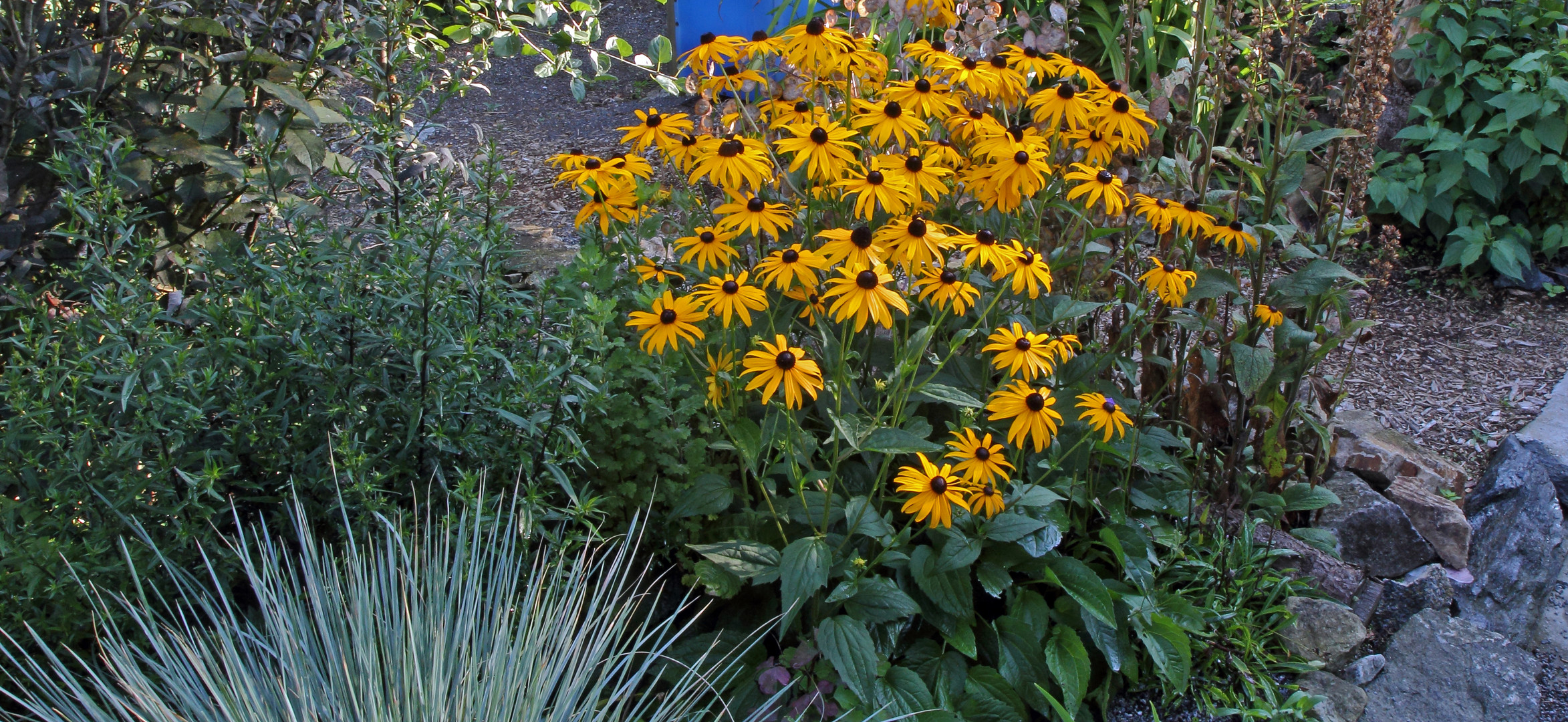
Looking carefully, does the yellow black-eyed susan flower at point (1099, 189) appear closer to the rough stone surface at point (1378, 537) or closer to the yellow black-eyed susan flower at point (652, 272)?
the yellow black-eyed susan flower at point (652, 272)

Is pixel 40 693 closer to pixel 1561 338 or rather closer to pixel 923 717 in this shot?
pixel 923 717

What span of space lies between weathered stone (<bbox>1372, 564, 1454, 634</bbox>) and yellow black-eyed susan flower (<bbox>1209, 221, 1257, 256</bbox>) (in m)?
0.92

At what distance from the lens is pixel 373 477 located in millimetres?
1722

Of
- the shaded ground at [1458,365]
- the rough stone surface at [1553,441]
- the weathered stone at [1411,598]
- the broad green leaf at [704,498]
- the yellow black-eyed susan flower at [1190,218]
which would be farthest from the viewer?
the shaded ground at [1458,365]

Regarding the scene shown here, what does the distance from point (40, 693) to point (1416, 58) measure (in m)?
4.34

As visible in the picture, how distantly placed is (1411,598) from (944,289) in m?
1.47

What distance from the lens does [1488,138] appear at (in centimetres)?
367

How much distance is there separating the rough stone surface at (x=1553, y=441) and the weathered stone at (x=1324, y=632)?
90cm

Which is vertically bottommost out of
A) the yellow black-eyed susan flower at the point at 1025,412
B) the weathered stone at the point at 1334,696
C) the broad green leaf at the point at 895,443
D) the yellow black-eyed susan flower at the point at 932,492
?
the weathered stone at the point at 1334,696

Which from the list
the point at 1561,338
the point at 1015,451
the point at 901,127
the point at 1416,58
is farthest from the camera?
the point at 1416,58

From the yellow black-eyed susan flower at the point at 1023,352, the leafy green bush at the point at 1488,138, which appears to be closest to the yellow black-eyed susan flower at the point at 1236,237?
the yellow black-eyed susan flower at the point at 1023,352

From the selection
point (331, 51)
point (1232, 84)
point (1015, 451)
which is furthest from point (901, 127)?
point (331, 51)

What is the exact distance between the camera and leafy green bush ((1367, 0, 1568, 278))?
3.53 meters

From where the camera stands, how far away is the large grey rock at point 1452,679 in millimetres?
2186
